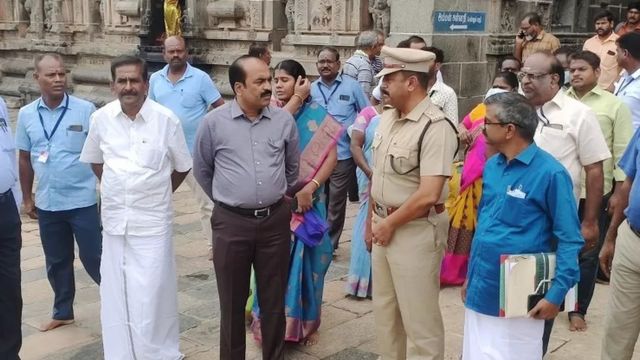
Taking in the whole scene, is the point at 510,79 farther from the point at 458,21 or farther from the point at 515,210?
the point at 458,21

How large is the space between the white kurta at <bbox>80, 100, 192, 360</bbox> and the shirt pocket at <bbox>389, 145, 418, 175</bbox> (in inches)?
52.5

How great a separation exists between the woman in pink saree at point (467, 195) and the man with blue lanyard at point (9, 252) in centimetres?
306

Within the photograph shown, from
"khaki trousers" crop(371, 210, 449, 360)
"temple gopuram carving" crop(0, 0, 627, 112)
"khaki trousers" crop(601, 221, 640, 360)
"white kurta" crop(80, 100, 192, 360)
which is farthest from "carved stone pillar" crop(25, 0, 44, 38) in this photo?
"khaki trousers" crop(601, 221, 640, 360)

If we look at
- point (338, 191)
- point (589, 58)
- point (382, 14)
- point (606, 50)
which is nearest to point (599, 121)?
point (589, 58)

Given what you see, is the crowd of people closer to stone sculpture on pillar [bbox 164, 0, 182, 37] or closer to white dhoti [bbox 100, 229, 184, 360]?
white dhoti [bbox 100, 229, 184, 360]

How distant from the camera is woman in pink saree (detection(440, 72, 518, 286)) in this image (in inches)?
201

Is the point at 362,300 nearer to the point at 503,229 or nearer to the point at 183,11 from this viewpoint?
the point at 503,229

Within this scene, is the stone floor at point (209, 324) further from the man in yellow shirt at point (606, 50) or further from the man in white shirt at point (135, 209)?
the man in yellow shirt at point (606, 50)

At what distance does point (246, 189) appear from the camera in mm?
3660

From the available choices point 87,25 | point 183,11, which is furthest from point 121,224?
point 87,25

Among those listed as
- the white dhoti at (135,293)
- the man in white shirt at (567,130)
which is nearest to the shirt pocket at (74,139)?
the white dhoti at (135,293)

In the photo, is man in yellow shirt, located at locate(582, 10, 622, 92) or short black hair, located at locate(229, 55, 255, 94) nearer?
short black hair, located at locate(229, 55, 255, 94)

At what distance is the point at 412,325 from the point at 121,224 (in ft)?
5.62

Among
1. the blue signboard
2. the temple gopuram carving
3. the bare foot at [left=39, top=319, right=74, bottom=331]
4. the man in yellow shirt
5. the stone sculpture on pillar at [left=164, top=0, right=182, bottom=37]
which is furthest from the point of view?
the stone sculpture on pillar at [left=164, top=0, right=182, bottom=37]
